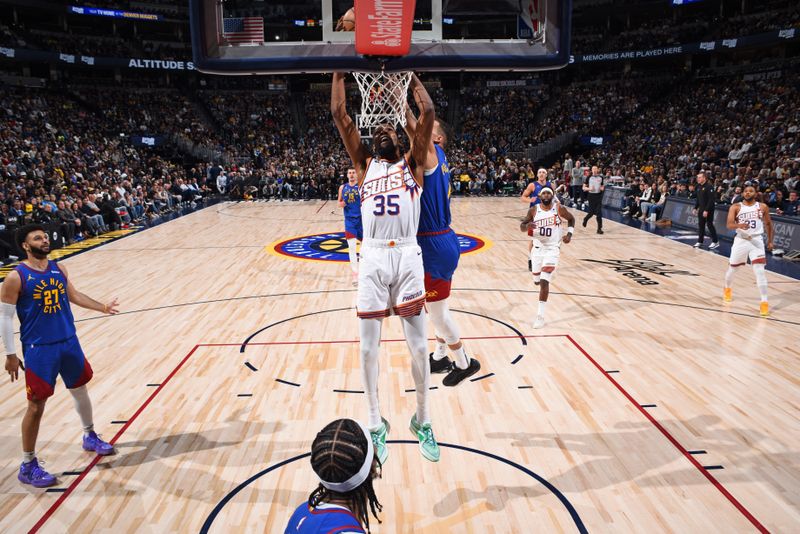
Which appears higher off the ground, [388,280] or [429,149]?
[429,149]

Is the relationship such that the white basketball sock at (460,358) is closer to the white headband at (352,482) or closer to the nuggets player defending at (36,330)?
the white headband at (352,482)

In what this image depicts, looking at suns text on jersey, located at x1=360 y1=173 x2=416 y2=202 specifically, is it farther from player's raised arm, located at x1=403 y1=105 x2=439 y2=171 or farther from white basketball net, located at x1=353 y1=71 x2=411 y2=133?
white basketball net, located at x1=353 y1=71 x2=411 y2=133

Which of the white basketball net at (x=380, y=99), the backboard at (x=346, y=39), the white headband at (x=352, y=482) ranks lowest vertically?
the white headband at (x=352, y=482)

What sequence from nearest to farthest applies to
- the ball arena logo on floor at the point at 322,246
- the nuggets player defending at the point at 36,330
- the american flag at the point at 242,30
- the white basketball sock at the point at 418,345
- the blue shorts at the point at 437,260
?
1. the white basketball sock at the point at 418,345
2. the nuggets player defending at the point at 36,330
3. the blue shorts at the point at 437,260
4. the american flag at the point at 242,30
5. the ball arena logo on floor at the point at 322,246

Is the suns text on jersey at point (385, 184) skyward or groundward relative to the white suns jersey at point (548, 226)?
skyward

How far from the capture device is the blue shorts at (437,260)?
4.27m

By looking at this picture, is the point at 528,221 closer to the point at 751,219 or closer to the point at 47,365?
the point at 751,219

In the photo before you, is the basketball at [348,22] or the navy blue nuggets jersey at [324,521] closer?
the navy blue nuggets jersey at [324,521]

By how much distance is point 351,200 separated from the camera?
942 cm

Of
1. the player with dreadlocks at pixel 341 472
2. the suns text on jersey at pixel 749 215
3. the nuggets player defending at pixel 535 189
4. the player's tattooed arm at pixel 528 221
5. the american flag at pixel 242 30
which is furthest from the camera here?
the nuggets player defending at pixel 535 189

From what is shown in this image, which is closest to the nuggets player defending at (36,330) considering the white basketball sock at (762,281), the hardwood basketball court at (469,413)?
the hardwood basketball court at (469,413)

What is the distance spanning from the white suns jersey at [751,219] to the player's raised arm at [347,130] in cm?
672

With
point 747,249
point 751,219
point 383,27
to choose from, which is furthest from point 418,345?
point 747,249

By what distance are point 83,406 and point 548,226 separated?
19.5 feet
